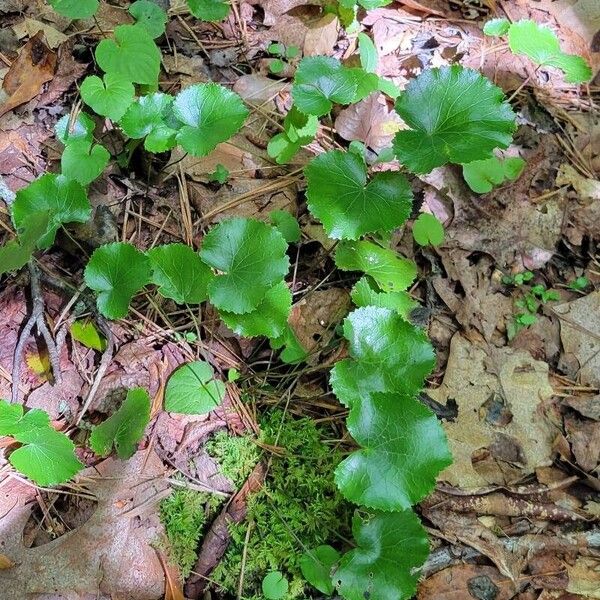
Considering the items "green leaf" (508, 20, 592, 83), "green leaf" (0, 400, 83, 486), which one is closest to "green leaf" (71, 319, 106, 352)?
"green leaf" (0, 400, 83, 486)

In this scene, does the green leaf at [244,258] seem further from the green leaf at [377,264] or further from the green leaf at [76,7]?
the green leaf at [76,7]

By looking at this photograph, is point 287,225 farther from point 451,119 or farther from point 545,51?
point 545,51

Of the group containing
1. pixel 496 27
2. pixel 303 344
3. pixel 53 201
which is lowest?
pixel 303 344

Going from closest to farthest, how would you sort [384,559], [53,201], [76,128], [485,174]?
[384,559], [53,201], [76,128], [485,174]

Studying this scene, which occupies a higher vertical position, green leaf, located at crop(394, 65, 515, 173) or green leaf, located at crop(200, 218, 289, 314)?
green leaf, located at crop(394, 65, 515, 173)

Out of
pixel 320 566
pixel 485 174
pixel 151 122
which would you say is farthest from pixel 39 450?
pixel 485 174

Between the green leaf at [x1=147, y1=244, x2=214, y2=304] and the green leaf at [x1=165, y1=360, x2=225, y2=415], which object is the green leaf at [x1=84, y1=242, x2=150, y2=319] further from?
the green leaf at [x1=165, y1=360, x2=225, y2=415]

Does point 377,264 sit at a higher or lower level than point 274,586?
higher
